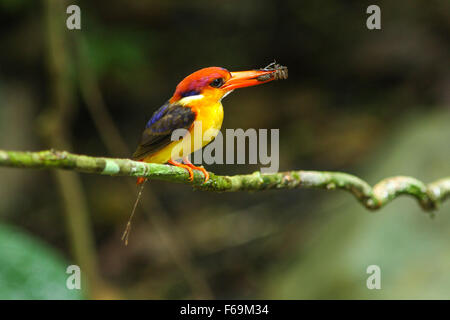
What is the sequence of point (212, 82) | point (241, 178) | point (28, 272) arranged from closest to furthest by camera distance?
1. point (212, 82)
2. point (241, 178)
3. point (28, 272)

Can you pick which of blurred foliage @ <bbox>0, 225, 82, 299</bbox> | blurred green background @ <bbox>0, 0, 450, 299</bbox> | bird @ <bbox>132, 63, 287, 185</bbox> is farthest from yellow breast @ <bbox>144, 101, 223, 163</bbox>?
blurred green background @ <bbox>0, 0, 450, 299</bbox>

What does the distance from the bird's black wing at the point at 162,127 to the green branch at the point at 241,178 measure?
4.7 inches

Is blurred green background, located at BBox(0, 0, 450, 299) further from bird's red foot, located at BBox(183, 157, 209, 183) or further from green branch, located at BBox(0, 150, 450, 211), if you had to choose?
bird's red foot, located at BBox(183, 157, 209, 183)

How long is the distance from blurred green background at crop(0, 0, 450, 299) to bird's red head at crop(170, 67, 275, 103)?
2.33 metres

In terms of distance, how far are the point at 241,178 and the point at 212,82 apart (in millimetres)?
403

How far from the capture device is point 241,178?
1.75 m

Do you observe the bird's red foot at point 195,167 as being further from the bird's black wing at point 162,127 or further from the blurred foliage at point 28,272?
the blurred foliage at point 28,272

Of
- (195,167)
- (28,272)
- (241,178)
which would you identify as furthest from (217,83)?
(28,272)

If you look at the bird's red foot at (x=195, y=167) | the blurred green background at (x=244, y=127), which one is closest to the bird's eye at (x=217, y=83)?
the bird's red foot at (x=195, y=167)

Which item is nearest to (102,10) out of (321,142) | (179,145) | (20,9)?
(20,9)

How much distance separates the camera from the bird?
1.46 metres

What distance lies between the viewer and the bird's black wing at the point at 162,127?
146cm

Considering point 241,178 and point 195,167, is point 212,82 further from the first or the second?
point 241,178

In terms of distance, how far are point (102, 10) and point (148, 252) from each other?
2357 millimetres
